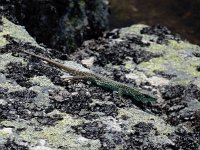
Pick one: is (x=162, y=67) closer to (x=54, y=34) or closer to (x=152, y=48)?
(x=152, y=48)

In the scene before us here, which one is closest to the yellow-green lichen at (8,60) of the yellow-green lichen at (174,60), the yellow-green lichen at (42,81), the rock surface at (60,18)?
the yellow-green lichen at (42,81)

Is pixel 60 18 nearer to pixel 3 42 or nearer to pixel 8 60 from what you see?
pixel 3 42

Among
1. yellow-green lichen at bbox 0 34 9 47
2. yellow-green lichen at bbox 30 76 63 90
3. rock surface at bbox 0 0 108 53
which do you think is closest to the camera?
yellow-green lichen at bbox 30 76 63 90

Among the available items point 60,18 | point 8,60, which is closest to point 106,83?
point 8,60

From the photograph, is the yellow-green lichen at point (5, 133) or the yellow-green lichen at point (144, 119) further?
the yellow-green lichen at point (144, 119)

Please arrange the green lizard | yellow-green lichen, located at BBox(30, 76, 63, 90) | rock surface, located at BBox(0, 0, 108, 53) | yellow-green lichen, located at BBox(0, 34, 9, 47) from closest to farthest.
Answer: yellow-green lichen, located at BBox(30, 76, 63, 90) < the green lizard < yellow-green lichen, located at BBox(0, 34, 9, 47) < rock surface, located at BBox(0, 0, 108, 53)

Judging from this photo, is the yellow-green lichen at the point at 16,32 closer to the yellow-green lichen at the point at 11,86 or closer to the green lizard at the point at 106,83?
the green lizard at the point at 106,83

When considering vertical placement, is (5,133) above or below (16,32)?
below

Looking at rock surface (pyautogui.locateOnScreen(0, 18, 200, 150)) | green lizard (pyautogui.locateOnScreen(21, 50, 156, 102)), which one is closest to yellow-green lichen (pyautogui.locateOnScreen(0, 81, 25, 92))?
rock surface (pyautogui.locateOnScreen(0, 18, 200, 150))

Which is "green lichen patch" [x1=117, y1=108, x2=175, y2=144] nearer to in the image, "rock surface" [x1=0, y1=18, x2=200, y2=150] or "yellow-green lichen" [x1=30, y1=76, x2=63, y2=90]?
"rock surface" [x1=0, y1=18, x2=200, y2=150]
